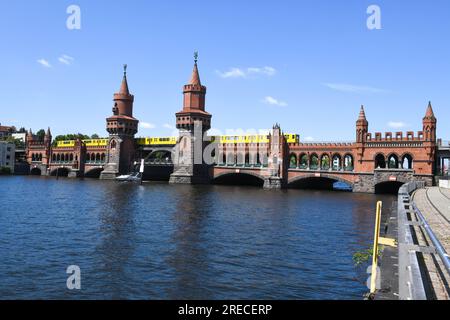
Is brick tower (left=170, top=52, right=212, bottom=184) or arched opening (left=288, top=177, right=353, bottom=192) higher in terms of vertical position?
brick tower (left=170, top=52, right=212, bottom=184)

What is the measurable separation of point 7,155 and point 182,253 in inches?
5510

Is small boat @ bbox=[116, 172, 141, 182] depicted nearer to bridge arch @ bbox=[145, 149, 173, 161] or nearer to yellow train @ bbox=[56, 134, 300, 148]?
bridge arch @ bbox=[145, 149, 173, 161]

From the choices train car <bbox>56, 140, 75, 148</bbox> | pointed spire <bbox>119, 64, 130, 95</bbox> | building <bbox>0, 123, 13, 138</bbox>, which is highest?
pointed spire <bbox>119, 64, 130, 95</bbox>

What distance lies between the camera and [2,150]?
139 m

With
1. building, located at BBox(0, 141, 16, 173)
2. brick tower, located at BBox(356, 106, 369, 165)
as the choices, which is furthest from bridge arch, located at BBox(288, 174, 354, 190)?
building, located at BBox(0, 141, 16, 173)

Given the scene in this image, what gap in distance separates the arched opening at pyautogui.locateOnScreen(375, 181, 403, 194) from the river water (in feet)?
112

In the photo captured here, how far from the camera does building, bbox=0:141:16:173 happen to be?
138875mm

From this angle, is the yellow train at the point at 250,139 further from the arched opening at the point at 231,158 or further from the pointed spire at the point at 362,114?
the pointed spire at the point at 362,114

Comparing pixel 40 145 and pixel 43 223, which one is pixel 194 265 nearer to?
pixel 43 223

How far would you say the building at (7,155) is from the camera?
138875 mm

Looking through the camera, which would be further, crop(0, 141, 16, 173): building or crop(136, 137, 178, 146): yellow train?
crop(0, 141, 16, 173): building

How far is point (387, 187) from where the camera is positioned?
73.9 m
